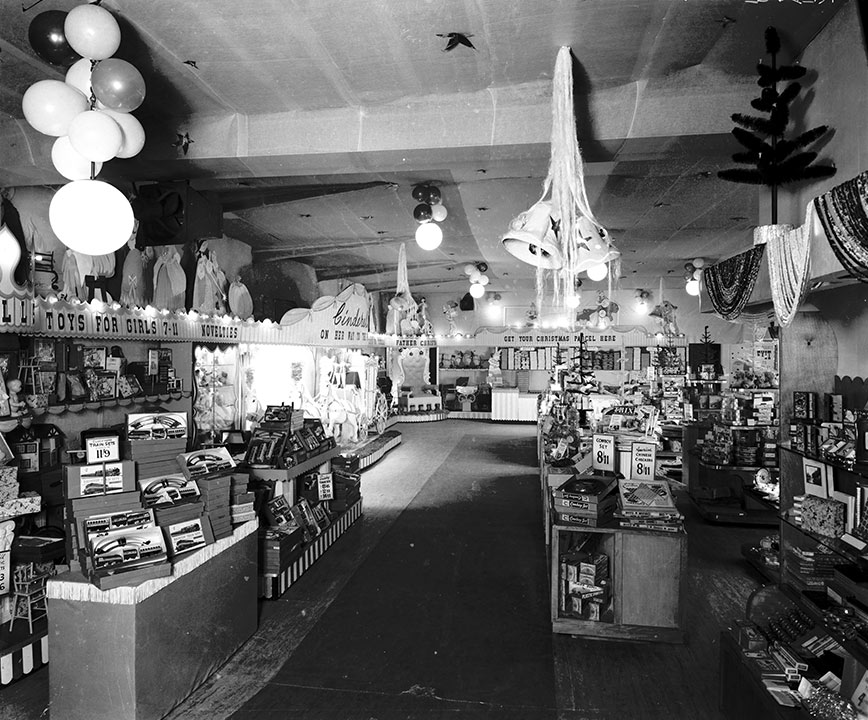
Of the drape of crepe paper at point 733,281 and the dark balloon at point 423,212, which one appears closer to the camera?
the drape of crepe paper at point 733,281

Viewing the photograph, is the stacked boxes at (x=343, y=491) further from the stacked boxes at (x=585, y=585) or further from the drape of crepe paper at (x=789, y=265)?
the drape of crepe paper at (x=789, y=265)

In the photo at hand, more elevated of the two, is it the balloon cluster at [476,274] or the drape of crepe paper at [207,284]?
the balloon cluster at [476,274]

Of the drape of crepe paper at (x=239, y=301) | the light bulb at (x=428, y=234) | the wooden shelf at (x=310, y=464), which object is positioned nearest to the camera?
the wooden shelf at (x=310, y=464)

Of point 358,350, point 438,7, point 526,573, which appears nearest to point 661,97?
point 438,7

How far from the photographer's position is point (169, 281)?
227 inches

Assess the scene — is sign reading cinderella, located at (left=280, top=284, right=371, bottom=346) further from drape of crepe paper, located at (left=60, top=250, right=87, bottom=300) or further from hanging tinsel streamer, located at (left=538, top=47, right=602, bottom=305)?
hanging tinsel streamer, located at (left=538, top=47, right=602, bottom=305)

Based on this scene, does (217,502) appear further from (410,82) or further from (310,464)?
(410,82)

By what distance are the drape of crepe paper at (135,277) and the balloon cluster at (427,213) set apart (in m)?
2.47

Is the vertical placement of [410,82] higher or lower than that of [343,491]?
higher

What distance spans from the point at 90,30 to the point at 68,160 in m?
0.73

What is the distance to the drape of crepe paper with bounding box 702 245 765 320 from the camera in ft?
11.0

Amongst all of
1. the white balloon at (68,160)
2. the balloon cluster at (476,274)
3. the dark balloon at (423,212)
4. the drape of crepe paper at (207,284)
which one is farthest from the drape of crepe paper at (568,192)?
the balloon cluster at (476,274)

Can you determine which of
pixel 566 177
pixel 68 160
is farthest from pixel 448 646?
pixel 68 160

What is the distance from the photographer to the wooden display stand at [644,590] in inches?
143
